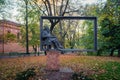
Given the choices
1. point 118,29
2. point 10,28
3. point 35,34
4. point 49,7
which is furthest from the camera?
point 10,28

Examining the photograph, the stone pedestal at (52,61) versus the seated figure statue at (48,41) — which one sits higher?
the seated figure statue at (48,41)

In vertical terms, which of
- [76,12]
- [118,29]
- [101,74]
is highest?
[76,12]

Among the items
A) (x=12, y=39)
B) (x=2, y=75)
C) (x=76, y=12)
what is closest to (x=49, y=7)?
(x=76, y=12)

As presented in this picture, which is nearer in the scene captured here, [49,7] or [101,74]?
[101,74]

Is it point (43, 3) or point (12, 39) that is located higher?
point (43, 3)

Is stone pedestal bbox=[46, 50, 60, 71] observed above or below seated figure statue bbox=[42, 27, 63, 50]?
below

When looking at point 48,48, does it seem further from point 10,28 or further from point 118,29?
point 10,28

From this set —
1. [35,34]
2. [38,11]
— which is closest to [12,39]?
[35,34]

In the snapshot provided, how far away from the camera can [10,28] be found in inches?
1339

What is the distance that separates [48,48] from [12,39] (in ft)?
73.2

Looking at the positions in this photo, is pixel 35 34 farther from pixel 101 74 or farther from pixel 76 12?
pixel 101 74

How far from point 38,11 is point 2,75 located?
1535 cm

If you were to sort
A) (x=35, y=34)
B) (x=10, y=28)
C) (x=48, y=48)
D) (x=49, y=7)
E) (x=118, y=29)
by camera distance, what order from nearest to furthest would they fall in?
(x=48, y=48) < (x=118, y=29) < (x=49, y=7) < (x=35, y=34) < (x=10, y=28)

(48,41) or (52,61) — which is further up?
(48,41)
